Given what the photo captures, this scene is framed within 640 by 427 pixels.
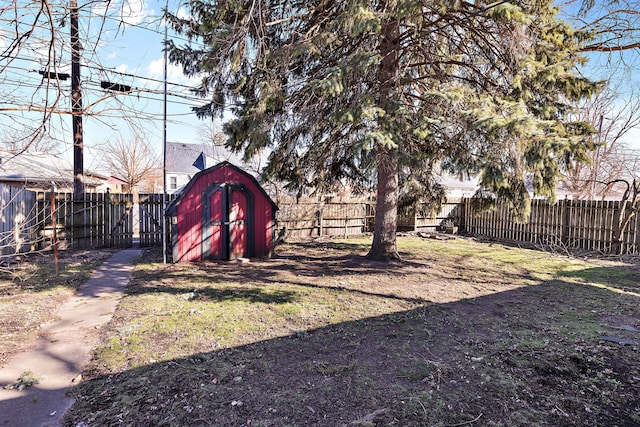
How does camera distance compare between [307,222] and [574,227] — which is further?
[307,222]

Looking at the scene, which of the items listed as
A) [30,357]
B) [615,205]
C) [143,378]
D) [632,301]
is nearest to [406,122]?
[632,301]

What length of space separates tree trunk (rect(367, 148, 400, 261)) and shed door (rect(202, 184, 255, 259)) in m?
3.45

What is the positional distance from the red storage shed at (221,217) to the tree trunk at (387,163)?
10.3ft

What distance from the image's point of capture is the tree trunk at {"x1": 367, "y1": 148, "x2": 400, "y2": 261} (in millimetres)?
8250

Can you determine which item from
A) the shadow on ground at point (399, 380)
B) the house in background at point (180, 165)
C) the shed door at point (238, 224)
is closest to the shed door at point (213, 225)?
the shed door at point (238, 224)

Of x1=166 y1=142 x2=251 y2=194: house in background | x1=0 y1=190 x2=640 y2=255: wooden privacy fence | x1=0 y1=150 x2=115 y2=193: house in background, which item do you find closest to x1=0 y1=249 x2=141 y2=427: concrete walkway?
x1=0 y1=150 x2=115 y2=193: house in background

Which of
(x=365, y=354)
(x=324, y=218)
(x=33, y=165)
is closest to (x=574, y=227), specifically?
(x=324, y=218)

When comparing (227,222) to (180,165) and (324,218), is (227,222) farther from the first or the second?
(180,165)

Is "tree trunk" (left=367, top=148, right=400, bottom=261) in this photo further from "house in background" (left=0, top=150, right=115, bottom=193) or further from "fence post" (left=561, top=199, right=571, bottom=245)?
"fence post" (left=561, top=199, right=571, bottom=245)

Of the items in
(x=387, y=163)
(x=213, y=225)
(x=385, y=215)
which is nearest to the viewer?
(x=387, y=163)

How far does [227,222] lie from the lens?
356 inches

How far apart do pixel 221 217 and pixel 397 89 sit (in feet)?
17.6

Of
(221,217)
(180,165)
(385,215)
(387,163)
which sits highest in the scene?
(180,165)

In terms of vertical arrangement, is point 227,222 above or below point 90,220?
above
